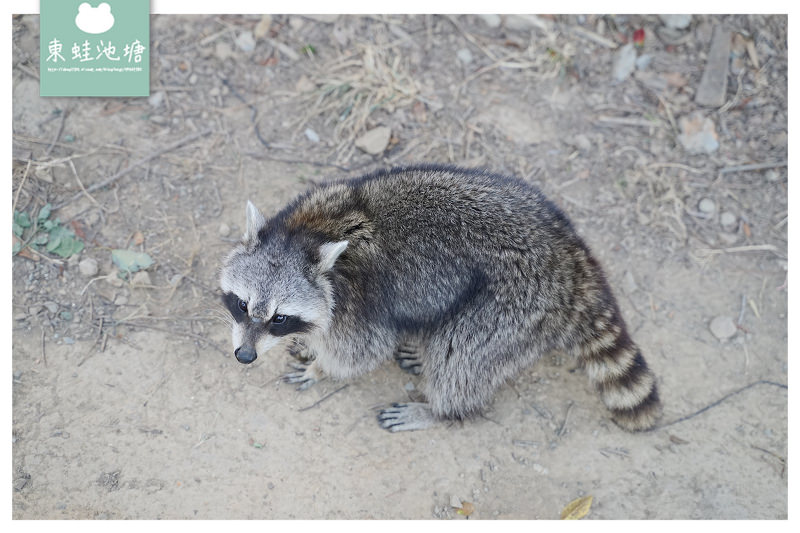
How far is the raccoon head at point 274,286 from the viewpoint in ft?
11.0

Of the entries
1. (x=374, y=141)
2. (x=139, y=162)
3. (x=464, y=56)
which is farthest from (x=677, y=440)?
(x=139, y=162)

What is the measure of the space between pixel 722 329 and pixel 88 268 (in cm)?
434

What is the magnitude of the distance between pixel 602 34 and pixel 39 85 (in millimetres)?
4386

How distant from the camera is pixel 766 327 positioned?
4.56 metres

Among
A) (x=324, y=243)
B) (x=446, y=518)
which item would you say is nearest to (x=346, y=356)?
(x=324, y=243)

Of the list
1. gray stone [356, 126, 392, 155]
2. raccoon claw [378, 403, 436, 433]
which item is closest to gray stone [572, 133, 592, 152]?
gray stone [356, 126, 392, 155]

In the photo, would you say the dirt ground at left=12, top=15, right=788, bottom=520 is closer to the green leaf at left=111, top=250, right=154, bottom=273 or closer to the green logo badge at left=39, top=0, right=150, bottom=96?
the green leaf at left=111, top=250, right=154, bottom=273

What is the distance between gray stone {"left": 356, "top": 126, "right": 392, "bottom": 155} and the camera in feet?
15.6

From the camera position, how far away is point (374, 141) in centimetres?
477

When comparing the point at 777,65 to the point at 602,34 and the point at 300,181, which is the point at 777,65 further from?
the point at 300,181

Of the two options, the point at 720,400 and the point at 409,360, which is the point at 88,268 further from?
the point at 720,400

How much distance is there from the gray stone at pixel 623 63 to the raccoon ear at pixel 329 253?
3.16m

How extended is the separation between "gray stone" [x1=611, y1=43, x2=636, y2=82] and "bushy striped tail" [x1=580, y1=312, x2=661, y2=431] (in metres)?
2.47

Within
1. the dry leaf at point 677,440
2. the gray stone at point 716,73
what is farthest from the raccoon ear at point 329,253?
the gray stone at point 716,73
